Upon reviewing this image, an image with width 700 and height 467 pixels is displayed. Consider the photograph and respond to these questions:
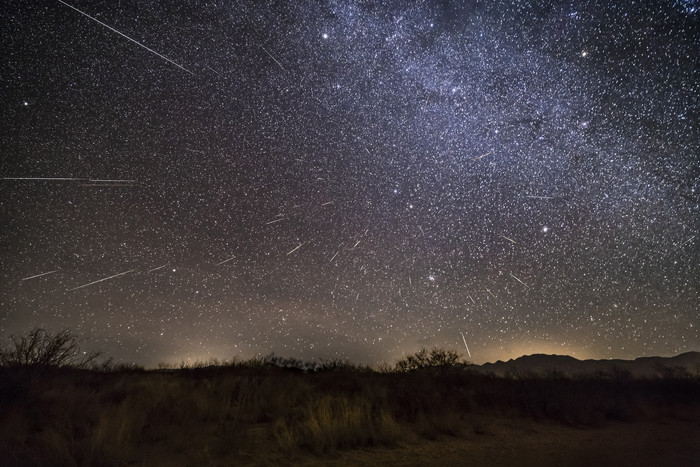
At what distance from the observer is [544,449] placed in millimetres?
7824

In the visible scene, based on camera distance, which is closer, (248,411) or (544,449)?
(544,449)

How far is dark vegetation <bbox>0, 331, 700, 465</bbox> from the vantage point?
22.2ft

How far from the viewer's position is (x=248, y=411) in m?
10.3

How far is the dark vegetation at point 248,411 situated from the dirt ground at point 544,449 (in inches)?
18.8

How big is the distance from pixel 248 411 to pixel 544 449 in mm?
7094

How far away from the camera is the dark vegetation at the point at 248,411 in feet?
22.2

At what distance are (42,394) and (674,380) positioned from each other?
2378cm

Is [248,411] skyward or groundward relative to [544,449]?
skyward

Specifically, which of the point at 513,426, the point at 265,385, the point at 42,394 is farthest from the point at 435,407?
the point at 42,394

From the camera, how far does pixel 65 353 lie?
432 inches

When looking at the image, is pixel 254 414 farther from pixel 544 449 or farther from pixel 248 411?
pixel 544 449

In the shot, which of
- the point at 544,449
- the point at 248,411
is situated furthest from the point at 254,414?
the point at 544,449

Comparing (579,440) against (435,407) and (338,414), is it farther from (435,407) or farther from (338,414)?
(338,414)

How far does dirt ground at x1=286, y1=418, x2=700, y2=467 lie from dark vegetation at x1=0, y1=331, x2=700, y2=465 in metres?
0.48
